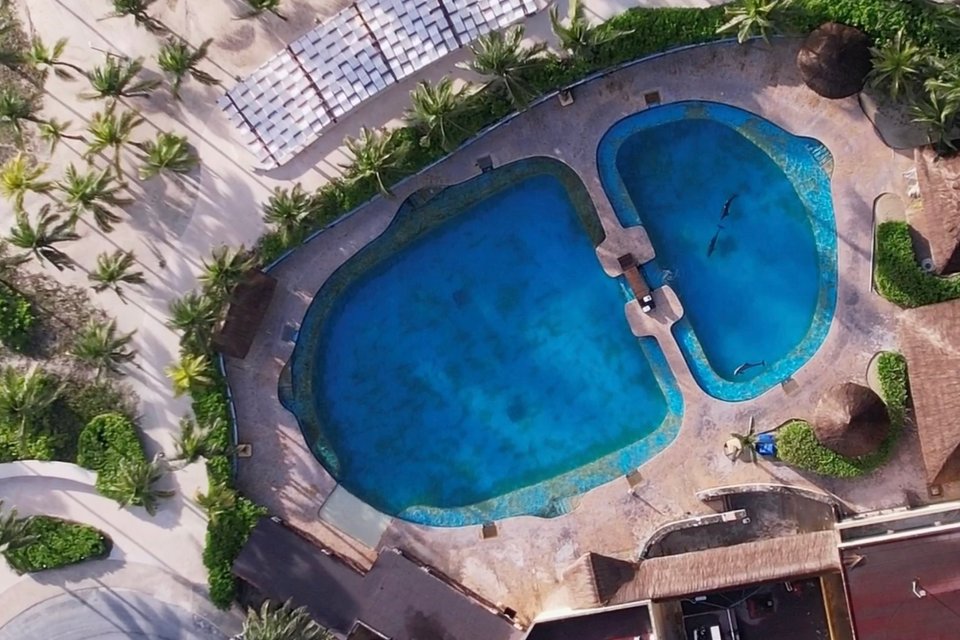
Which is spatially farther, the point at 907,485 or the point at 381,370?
the point at 381,370

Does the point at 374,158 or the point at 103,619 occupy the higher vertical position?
the point at 374,158

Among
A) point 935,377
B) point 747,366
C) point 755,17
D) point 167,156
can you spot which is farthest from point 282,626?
point 755,17

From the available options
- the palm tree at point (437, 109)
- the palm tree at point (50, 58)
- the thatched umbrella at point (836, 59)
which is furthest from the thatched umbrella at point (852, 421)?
the palm tree at point (50, 58)

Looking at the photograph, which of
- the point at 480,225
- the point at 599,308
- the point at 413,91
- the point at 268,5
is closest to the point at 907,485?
the point at 599,308

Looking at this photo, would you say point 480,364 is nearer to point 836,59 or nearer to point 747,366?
point 747,366

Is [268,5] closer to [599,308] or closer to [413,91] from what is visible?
[413,91]

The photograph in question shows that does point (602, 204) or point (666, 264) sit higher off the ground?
point (602, 204)
